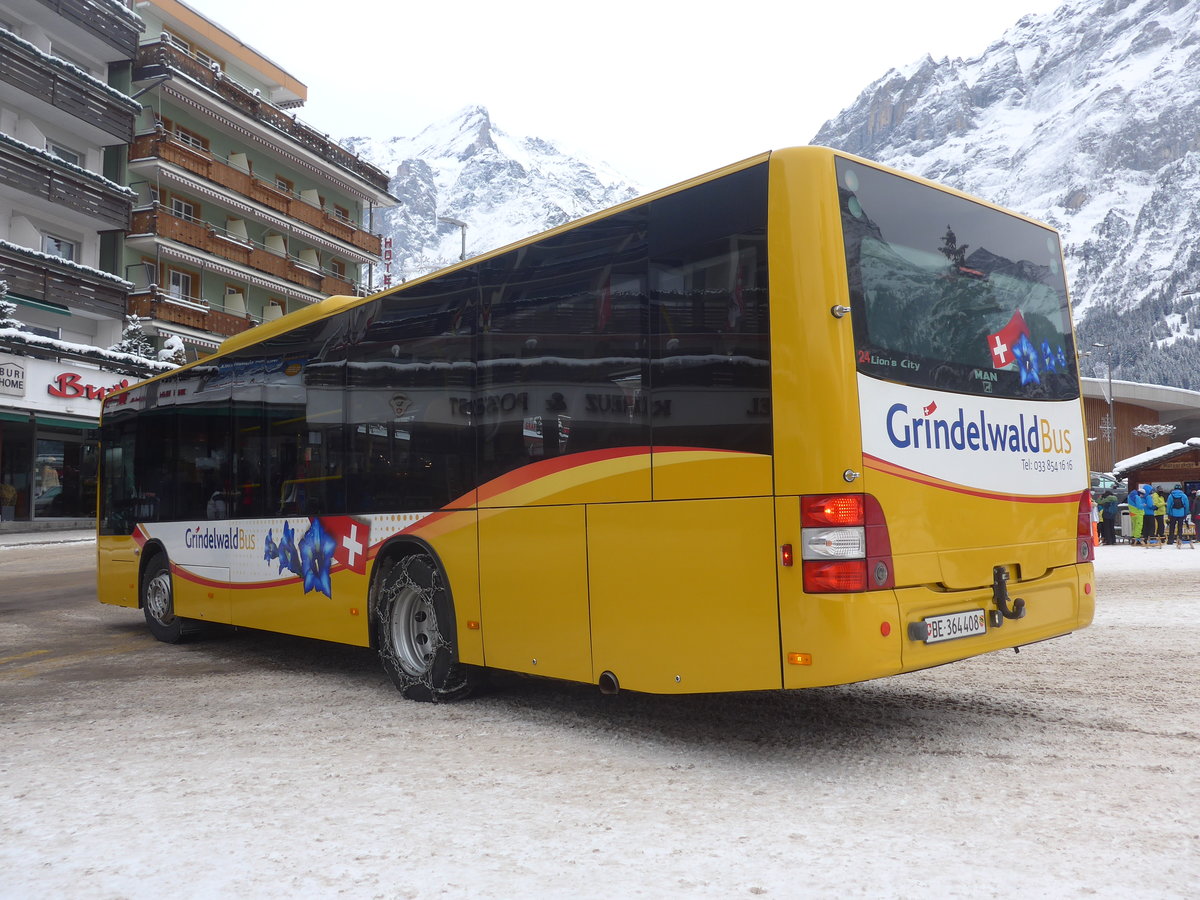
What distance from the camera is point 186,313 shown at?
3938 centimetres

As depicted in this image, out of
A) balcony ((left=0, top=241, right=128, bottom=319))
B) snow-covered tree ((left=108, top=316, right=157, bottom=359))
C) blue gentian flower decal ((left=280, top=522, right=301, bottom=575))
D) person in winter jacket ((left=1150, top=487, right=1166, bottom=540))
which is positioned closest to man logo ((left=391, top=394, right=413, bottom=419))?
blue gentian flower decal ((left=280, top=522, right=301, bottom=575))

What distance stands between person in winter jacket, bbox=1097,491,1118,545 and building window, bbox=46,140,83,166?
33.1m

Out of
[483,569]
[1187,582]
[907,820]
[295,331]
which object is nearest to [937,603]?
[907,820]

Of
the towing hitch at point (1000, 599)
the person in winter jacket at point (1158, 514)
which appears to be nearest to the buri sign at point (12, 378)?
the towing hitch at point (1000, 599)

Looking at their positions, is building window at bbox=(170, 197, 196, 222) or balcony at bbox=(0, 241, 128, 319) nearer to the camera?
balcony at bbox=(0, 241, 128, 319)

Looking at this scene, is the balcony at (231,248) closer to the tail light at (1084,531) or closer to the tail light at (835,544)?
the tail light at (1084,531)

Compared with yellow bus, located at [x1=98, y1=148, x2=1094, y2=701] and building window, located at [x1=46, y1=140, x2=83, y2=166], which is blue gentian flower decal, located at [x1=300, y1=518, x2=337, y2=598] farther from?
building window, located at [x1=46, y1=140, x2=83, y2=166]

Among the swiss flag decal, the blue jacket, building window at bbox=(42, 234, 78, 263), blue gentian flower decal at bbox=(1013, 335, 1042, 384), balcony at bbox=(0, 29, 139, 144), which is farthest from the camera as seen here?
building window at bbox=(42, 234, 78, 263)

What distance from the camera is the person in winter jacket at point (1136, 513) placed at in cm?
2534

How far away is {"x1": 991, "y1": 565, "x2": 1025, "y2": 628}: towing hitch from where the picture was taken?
5.61 m

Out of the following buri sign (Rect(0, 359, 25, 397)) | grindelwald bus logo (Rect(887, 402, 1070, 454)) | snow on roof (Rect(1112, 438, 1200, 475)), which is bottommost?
grindelwald bus logo (Rect(887, 402, 1070, 454))

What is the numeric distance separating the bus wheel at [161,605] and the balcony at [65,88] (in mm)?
→ 26696

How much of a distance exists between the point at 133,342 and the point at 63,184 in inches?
212

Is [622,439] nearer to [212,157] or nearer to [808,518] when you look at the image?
[808,518]
